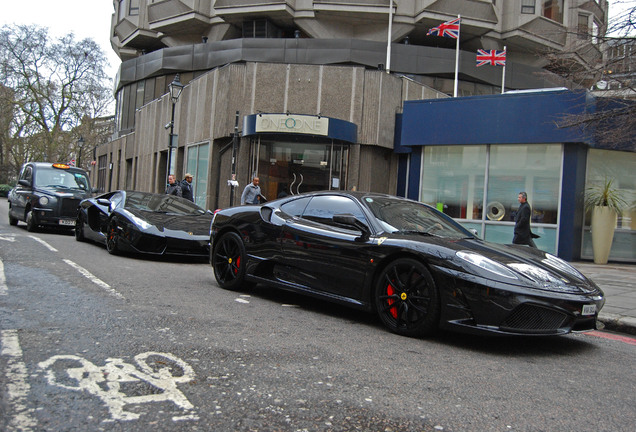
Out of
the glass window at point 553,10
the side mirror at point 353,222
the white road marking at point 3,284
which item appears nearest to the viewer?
the side mirror at point 353,222

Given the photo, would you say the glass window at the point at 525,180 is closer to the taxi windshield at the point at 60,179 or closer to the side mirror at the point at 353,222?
the side mirror at the point at 353,222

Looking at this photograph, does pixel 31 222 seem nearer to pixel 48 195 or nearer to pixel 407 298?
pixel 48 195

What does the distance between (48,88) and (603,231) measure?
50.0m

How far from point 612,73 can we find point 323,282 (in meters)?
8.21

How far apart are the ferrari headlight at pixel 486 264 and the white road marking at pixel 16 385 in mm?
3306

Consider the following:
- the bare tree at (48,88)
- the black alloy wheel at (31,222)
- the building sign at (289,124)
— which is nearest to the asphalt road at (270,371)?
the black alloy wheel at (31,222)

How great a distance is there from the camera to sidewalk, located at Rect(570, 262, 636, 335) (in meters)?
5.99

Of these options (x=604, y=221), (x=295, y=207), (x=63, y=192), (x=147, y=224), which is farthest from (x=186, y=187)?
(x=604, y=221)

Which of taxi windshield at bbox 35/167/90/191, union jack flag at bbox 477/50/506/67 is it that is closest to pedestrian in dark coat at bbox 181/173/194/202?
taxi windshield at bbox 35/167/90/191

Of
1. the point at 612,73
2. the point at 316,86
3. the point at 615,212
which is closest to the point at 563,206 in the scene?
the point at 615,212

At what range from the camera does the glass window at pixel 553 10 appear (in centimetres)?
2925

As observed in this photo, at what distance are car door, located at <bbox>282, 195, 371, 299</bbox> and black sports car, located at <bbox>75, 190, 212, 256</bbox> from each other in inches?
152

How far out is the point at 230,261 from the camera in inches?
264

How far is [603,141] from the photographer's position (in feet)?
42.9
